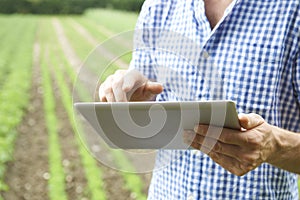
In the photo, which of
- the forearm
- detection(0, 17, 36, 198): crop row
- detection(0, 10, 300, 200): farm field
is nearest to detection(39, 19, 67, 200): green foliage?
detection(0, 10, 300, 200): farm field

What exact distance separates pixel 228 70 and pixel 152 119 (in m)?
0.33

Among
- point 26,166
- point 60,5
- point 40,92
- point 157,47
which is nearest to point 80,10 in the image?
point 60,5

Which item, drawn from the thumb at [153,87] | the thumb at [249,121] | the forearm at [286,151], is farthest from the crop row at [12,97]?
the thumb at [249,121]

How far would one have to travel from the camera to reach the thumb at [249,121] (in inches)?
54.7

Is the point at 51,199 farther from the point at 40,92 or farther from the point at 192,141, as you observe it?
the point at 40,92

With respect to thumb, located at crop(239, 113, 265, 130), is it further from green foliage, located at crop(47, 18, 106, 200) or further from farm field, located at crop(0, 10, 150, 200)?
green foliage, located at crop(47, 18, 106, 200)

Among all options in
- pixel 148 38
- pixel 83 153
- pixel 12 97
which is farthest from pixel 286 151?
pixel 12 97

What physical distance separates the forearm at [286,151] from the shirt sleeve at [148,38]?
475 millimetres

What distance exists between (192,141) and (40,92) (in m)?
7.91

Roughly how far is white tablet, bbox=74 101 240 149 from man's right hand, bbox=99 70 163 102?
0.11 metres

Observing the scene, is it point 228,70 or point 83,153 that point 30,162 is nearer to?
point 83,153

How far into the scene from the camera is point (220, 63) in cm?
165

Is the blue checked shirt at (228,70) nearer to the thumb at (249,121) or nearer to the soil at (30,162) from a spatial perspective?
the thumb at (249,121)

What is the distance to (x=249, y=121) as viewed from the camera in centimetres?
141
